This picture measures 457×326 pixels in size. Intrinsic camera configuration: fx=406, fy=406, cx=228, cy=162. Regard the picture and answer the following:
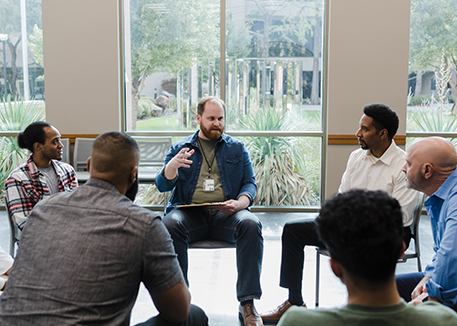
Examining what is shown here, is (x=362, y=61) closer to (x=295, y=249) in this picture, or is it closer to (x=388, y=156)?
(x=388, y=156)

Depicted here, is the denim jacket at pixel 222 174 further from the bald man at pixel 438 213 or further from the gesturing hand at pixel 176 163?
the bald man at pixel 438 213

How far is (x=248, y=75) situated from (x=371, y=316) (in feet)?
14.5

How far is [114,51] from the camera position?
4918mm

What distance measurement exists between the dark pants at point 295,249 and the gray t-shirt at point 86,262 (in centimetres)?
132

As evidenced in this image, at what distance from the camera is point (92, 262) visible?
1229 millimetres

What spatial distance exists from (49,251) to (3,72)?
16.4ft

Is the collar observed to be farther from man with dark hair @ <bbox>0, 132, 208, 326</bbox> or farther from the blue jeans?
man with dark hair @ <bbox>0, 132, 208, 326</bbox>

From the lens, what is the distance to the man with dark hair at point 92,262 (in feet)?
3.92

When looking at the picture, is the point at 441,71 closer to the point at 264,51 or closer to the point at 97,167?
the point at 264,51

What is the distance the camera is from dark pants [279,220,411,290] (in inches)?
99.0

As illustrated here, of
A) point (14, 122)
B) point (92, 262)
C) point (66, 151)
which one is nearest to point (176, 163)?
point (92, 262)

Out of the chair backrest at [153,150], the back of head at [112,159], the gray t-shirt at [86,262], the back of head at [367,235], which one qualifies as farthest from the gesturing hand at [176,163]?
the chair backrest at [153,150]

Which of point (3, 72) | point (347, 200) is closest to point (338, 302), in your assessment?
point (347, 200)

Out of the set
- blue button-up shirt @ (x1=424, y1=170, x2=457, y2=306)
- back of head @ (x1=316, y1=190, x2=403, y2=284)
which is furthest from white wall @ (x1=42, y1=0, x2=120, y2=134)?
back of head @ (x1=316, y1=190, x2=403, y2=284)
